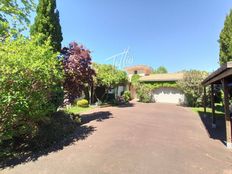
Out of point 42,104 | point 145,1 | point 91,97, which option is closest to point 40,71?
point 42,104

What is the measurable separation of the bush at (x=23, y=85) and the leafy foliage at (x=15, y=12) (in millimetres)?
3943

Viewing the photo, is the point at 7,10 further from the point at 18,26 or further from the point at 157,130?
the point at 157,130

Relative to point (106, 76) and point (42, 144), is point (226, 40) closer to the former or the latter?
point (106, 76)

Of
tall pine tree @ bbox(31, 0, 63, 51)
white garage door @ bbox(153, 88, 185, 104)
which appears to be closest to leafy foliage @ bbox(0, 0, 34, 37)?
tall pine tree @ bbox(31, 0, 63, 51)

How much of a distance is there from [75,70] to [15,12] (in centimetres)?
469

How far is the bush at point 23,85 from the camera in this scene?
5309 mm

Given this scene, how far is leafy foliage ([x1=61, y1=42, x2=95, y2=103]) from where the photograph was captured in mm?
10227

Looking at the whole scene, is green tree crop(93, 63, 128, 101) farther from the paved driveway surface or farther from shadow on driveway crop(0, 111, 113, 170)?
the paved driveway surface

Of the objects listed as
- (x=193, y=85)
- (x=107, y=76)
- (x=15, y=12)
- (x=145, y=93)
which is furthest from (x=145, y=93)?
(x=15, y=12)

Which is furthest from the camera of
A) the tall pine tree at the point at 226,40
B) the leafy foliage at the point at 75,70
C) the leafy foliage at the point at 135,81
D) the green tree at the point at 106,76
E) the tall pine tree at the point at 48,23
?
the leafy foliage at the point at 135,81

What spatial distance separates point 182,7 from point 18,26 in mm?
12287

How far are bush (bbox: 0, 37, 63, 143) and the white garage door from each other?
64.0ft

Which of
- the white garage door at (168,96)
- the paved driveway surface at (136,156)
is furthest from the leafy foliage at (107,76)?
the paved driveway surface at (136,156)
